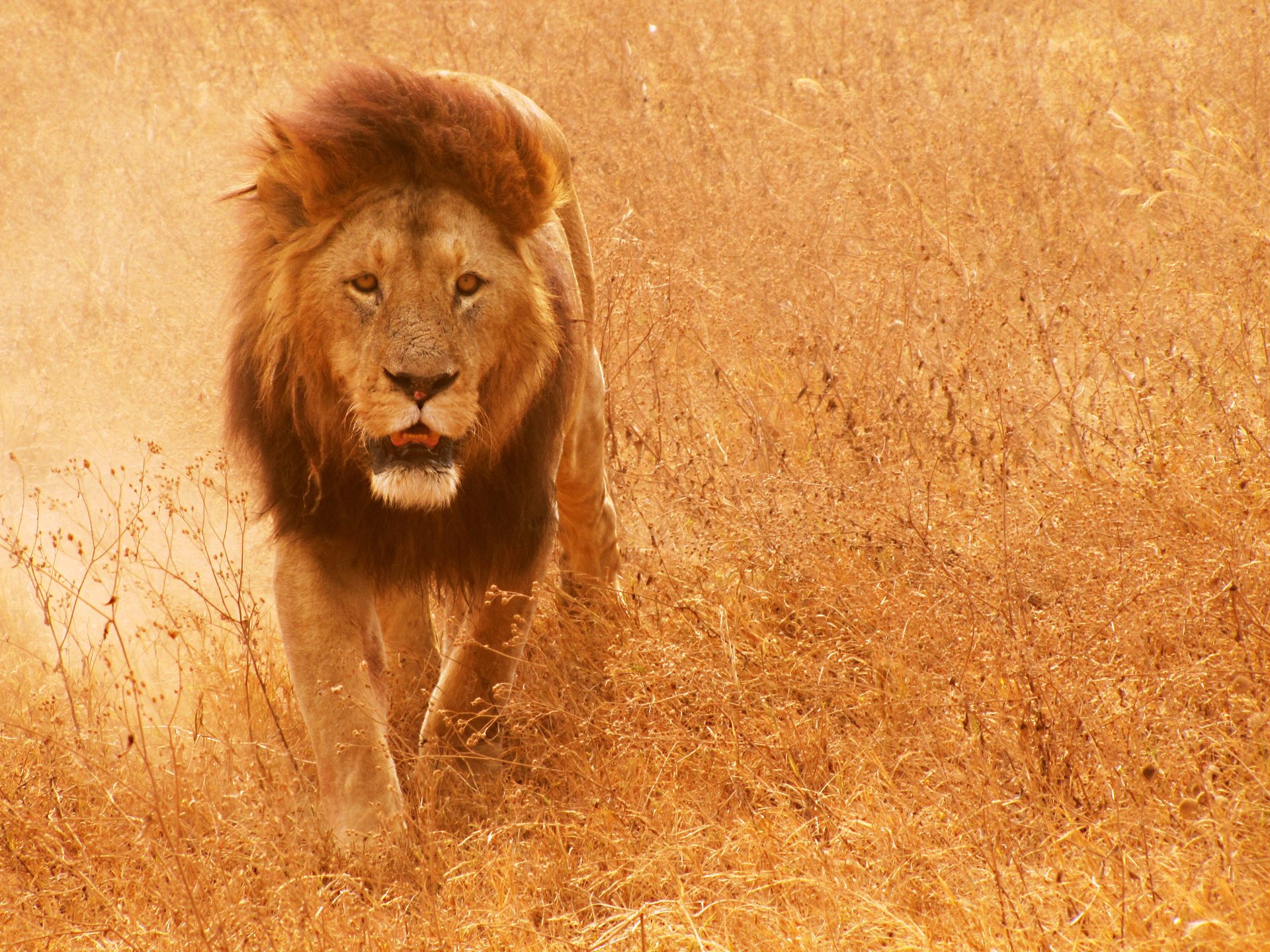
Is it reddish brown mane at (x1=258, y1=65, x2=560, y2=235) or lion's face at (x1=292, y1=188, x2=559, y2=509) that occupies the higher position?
reddish brown mane at (x1=258, y1=65, x2=560, y2=235)

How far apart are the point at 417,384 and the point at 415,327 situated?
5.1 inches

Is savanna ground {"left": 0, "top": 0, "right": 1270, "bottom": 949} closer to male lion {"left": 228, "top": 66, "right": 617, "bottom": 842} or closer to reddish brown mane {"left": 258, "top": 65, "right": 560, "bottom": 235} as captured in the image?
male lion {"left": 228, "top": 66, "right": 617, "bottom": 842}

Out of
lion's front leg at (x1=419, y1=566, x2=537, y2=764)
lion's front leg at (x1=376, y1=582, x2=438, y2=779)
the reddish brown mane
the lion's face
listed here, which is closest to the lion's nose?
the lion's face

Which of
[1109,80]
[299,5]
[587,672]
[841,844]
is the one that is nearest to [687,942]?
[841,844]

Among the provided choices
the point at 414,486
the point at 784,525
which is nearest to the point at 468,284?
the point at 414,486

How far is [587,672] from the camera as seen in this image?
3859mm

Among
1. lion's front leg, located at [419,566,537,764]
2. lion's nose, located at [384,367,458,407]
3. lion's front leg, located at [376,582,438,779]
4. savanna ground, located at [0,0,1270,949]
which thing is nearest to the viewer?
savanna ground, located at [0,0,1270,949]

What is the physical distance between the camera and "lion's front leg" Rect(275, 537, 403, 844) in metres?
3.18

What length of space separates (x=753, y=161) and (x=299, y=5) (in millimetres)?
4368

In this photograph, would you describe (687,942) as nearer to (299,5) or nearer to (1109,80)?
(1109,80)

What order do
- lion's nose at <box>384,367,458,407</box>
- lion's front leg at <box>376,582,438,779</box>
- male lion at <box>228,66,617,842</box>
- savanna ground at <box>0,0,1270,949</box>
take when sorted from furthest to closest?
lion's front leg at <box>376,582,438,779</box>, male lion at <box>228,66,617,842</box>, lion's nose at <box>384,367,458,407</box>, savanna ground at <box>0,0,1270,949</box>

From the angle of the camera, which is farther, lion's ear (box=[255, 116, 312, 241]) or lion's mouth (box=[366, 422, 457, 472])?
lion's ear (box=[255, 116, 312, 241])

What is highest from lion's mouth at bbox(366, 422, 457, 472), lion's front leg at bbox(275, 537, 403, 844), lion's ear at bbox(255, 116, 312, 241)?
lion's ear at bbox(255, 116, 312, 241)

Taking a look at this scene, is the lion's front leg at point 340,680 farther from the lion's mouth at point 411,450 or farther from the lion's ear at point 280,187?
the lion's ear at point 280,187
